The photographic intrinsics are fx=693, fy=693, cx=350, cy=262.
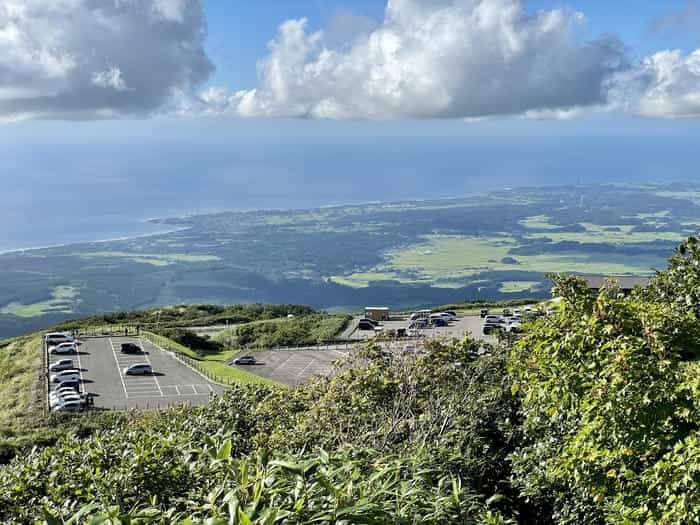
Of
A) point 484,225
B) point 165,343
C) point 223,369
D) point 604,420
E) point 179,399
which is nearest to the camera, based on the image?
point 604,420

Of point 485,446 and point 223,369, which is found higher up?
point 485,446

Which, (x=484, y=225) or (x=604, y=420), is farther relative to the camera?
(x=484, y=225)

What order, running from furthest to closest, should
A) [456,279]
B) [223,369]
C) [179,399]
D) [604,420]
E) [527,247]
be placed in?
[527,247] → [456,279] → [223,369] → [179,399] → [604,420]

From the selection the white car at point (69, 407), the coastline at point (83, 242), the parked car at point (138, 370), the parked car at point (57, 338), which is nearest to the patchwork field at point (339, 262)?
the coastline at point (83, 242)

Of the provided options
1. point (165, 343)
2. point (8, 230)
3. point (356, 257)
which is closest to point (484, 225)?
point (356, 257)

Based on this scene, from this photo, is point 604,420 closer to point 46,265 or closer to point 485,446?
point 485,446

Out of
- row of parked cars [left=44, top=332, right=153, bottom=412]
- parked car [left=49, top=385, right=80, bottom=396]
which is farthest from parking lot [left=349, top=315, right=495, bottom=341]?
parked car [left=49, top=385, right=80, bottom=396]

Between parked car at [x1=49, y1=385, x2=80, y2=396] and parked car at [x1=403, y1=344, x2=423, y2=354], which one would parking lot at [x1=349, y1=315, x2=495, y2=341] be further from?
parked car at [x1=403, y1=344, x2=423, y2=354]

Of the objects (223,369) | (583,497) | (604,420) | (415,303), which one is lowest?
(415,303)
